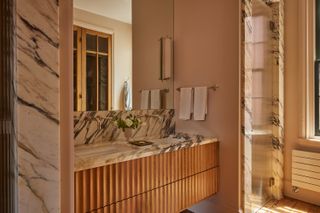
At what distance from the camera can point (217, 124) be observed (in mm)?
2570

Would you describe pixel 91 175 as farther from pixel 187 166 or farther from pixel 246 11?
pixel 246 11

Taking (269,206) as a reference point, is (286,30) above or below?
above

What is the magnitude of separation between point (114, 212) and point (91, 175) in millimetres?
343

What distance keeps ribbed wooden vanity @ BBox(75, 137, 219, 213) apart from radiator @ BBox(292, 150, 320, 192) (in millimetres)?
1174

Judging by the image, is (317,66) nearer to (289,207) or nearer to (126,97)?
(289,207)

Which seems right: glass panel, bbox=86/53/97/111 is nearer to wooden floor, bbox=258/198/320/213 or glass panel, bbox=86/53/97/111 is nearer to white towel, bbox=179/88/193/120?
white towel, bbox=179/88/193/120

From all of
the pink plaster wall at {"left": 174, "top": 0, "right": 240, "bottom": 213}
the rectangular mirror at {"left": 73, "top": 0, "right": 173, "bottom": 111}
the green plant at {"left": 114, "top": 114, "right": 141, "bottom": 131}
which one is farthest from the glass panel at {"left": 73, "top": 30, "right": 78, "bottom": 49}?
the pink plaster wall at {"left": 174, "top": 0, "right": 240, "bottom": 213}

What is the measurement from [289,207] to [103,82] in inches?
102

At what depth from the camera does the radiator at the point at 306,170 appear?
2822 millimetres

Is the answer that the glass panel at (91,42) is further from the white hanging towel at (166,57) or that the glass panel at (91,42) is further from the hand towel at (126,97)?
the white hanging towel at (166,57)

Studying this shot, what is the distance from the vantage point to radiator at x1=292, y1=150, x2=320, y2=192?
2.82 meters

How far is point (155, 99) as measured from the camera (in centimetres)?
274

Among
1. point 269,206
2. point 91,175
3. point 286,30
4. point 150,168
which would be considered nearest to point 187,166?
point 150,168

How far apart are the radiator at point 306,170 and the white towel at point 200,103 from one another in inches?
53.7
